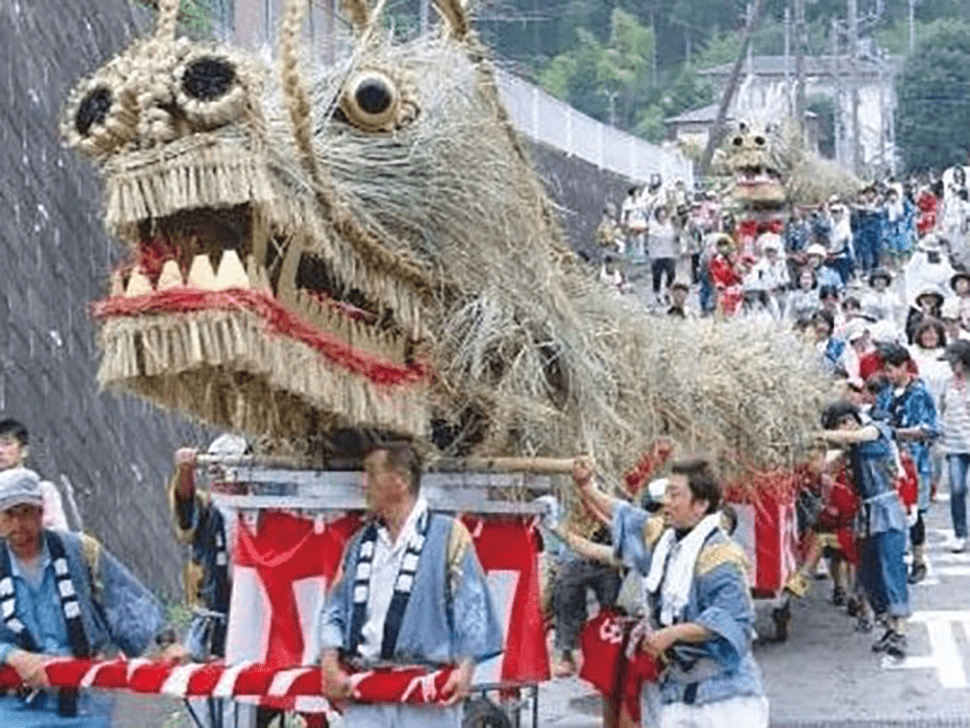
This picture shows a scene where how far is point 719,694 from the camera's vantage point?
802 cm

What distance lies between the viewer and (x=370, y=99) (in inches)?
330

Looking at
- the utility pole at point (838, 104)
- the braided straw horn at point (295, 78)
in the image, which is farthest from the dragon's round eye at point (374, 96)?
the utility pole at point (838, 104)

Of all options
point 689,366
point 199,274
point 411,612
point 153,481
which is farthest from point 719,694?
point 153,481

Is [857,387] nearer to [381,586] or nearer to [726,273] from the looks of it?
[381,586]

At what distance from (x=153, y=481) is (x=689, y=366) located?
18.2 ft

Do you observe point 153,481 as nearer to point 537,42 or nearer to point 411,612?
point 411,612

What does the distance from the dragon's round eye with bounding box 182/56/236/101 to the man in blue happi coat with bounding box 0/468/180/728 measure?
1.33 metres

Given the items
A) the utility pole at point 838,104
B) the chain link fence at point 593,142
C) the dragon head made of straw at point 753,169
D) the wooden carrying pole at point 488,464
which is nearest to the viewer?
the wooden carrying pole at point 488,464

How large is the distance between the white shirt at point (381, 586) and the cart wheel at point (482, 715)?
223 cm

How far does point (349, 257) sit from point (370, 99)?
583 millimetres

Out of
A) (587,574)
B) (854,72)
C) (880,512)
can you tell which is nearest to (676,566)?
(587,574)

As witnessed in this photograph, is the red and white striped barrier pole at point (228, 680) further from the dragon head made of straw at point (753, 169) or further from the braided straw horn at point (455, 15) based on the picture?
the dragon head made of straw at point (753, 169)

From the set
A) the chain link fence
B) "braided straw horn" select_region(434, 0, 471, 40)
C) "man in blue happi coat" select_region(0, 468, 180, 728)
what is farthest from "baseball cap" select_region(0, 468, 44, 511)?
the chain link fence

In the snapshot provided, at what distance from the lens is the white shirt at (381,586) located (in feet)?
24.3
